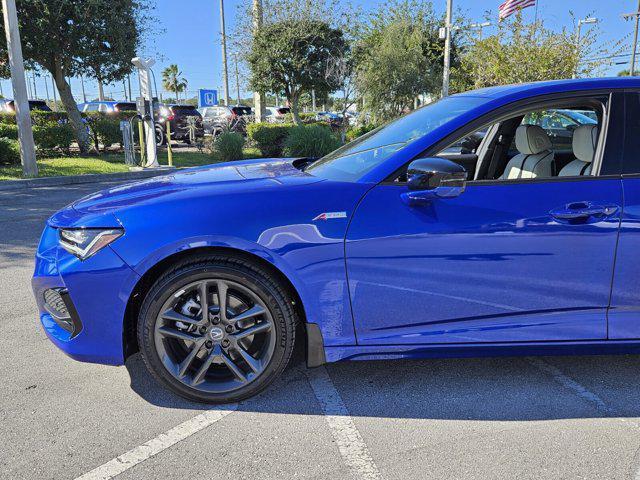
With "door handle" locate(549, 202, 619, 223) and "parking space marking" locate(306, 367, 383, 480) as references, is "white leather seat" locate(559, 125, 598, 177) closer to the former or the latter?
"door handle" locate(549, 202, 619, 223)

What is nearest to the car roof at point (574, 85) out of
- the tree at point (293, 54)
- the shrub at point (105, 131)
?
the shrub at point (105, 131)

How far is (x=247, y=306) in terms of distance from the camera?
8.91ft

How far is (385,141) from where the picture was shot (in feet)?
10.5

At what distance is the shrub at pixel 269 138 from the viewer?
656 inches

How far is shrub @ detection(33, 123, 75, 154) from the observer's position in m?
14.7

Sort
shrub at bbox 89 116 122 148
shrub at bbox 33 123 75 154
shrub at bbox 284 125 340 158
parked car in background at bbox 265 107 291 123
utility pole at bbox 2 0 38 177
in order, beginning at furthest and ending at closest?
parked car in background at bbox 265 107 291 123 < shrub at bbox 89 116 122 148 < shrub at bbox 33 123 75 154 < shrub at bbox 284 125 340 158 < utility pole at bbox 2 0 38 177

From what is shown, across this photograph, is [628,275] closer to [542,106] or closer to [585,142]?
[585,142]

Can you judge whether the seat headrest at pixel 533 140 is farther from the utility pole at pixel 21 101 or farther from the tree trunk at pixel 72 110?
the tree trunk at pixel 72 110

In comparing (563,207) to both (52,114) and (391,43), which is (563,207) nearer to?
(52,114)

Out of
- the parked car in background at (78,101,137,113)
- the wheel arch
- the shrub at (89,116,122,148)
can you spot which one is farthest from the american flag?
the wheel arch

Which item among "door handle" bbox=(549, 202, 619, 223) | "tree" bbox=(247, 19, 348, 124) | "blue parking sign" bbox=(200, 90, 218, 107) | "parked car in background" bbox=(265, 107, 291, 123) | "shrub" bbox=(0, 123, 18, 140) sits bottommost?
"door handle" bbox=(549, 202, 619, 223)

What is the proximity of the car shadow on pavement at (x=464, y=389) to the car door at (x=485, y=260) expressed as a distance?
360mm

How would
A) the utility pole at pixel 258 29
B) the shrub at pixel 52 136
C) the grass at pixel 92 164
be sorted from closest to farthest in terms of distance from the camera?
1. the grass at pixel 92 164
2. the shrub at pixel 52 136
3. the utility pole at pixel 258 29

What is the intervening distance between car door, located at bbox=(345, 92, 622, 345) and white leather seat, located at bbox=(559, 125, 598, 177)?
0.61 feet
